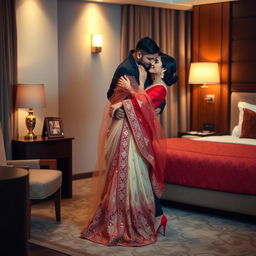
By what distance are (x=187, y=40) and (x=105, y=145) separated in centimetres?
358

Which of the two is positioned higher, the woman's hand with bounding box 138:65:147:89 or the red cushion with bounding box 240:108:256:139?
the woman's hand with bounding box 138:65:147:89

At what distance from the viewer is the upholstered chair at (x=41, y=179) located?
465 centimetres

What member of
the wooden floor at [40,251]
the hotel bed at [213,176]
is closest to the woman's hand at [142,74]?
the hotel bed at [213,176]

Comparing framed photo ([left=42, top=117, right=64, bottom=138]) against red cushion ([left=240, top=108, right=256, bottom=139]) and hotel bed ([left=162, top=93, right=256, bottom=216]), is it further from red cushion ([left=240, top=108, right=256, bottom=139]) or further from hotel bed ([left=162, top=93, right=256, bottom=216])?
red cushion ([left=240, top=108, right=256, bottom=139])

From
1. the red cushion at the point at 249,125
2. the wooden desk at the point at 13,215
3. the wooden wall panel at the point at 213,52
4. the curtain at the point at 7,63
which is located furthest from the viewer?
the wooden wall panel at the point at 213,52

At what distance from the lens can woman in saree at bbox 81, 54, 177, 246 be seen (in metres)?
4.47

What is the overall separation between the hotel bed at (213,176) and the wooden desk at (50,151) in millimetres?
1108

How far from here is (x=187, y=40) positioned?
25.7 feet

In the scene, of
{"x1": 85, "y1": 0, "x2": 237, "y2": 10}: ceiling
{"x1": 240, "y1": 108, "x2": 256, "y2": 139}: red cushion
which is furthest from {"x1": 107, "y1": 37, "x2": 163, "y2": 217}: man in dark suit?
Answer: {"x1": 85, "y1": 0, "x2": 237, "y2": 10}: ceiling

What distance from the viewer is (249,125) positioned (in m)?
6.43

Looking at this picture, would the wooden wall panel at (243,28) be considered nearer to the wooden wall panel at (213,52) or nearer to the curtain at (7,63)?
the wooden wall panel at (213,52)

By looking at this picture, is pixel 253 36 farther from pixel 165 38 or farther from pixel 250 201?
pixel 250 201

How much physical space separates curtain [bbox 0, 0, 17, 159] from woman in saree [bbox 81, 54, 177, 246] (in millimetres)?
1498

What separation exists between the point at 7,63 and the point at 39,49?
1.74 feet
